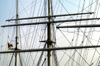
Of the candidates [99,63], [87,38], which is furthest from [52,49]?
[99,63]

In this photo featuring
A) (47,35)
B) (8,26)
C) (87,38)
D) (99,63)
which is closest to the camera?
(99,63)

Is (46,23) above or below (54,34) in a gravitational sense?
above

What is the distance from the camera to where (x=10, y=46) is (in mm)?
31703

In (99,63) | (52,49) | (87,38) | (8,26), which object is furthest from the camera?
(8,26)

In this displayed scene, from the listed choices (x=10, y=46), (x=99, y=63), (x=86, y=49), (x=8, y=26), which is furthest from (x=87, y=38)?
(x=10, y=46)

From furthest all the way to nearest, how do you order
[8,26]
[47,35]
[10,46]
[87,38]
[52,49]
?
1. [10,46]
2. [8,26]
3. [47,35]
4. [52,49]
5. [87,38]

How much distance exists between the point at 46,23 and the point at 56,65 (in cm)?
554

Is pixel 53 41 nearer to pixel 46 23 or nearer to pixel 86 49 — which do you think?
pixel 46 23

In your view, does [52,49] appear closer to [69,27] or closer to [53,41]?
[53,41]

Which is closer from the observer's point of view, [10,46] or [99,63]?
[99,63]

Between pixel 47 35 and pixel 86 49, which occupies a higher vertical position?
pixel 47 35

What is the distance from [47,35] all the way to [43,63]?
11.8 ft

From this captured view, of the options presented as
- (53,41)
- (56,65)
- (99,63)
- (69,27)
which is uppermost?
(69,27)

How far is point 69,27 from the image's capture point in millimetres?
19016
